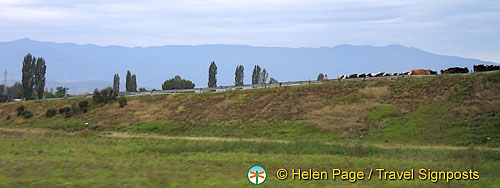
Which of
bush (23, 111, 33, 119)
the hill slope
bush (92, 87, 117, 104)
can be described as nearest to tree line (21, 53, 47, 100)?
bush (23, 111, 33, 119)

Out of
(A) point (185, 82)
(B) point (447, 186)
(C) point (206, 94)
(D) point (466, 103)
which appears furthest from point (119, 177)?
(A) point (185, 82)

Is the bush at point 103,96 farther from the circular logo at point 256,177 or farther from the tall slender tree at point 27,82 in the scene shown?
the circular logo at point 256,177

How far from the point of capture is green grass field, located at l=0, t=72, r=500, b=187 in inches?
596

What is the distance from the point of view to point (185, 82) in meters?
121

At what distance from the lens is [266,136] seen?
1501 inches

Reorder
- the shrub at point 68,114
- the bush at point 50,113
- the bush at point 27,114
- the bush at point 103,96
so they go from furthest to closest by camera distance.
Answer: the bush at point 103,96 → the bush at point 27,114 → the bush at point 50,113 → the shrub at point 68,114

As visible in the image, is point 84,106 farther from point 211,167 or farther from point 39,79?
point 39,79

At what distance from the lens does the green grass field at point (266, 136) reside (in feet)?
49.6

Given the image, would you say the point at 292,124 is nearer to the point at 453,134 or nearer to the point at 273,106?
the point at 273,106

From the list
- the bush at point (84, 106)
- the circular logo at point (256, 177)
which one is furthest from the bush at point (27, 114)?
the circular logo at point (256, 177)

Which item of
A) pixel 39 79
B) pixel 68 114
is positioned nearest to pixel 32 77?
pixel 39 79

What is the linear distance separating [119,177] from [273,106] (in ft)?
115

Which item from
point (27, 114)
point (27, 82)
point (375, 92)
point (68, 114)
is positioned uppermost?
point (27, 82)

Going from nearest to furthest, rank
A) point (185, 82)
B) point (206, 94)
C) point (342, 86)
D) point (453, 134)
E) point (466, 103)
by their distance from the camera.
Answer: point (453, 134) → point (466, 103) → point (342, 86) → point (206, 94) → point (185, 82)
